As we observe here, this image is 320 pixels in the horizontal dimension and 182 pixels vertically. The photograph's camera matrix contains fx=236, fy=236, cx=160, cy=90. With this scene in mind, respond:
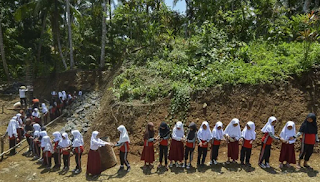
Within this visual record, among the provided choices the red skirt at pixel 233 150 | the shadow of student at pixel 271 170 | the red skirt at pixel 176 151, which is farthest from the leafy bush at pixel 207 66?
the shadow of student at pixel 271 170

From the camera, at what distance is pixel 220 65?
10.3 meters

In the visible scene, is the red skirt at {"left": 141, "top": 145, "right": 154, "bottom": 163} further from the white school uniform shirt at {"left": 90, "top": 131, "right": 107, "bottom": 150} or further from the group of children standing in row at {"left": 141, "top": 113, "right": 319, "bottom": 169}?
the white school uniform shirt at {"left": 90, "top": 131, "right": 107, "bottom": 150}

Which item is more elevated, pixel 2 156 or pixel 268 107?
pixel 268 107

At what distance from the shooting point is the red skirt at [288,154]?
21.1 feet

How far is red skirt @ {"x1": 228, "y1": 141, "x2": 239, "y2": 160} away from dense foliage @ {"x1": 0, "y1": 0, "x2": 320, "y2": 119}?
8.23 feet

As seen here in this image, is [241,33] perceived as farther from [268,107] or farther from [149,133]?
[149,133]

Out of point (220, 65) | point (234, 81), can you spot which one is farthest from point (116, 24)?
point (234, 81)

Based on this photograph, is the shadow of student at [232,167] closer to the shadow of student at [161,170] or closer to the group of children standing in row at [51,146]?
the shadow of student at [161,170]

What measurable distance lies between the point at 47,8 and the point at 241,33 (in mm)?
16873

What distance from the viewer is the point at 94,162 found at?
23.6ft

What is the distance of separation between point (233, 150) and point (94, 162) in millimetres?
4179

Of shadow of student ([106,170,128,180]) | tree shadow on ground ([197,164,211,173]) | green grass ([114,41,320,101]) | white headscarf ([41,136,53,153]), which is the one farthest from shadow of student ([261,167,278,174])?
white headscarf ([41,136,53,153])

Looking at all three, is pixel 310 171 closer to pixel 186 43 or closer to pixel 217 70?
pixel 217 70

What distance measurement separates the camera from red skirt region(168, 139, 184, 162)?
274 inches
